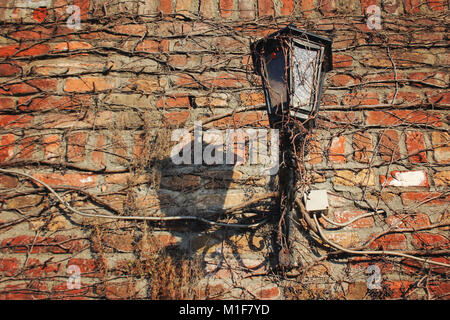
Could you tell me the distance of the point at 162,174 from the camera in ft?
5.11

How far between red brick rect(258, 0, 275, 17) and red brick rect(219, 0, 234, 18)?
0.47 ft

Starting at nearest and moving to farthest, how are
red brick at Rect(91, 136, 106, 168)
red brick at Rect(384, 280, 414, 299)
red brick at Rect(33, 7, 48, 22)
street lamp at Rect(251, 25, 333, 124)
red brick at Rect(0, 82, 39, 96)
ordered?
street lamp at Rect(251, 25, 333, 124), red brick at Rect(384, 280, 414, 299), red brick at Rect(91, 136, 106, 168), red brick at Rect(0, 82, 39, 96), red brick at Rect(33, 7, 48, 22)

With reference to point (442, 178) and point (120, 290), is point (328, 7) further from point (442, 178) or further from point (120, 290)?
point (120, 290)

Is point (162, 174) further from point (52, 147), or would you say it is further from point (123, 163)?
point (52, 147)

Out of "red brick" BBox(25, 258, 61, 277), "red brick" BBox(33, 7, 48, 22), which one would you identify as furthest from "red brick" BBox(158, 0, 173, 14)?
"red brick" BBox(25, 258, 61, 277)

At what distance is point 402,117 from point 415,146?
0.15 meters

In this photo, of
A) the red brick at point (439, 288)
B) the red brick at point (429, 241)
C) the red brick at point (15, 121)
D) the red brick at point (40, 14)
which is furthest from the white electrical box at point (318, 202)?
the red brick at point (40, 14)

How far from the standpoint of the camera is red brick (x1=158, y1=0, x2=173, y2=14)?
178cm

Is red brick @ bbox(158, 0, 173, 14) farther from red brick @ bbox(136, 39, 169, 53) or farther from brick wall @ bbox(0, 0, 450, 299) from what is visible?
red brick @ bbox(136, 39, 169, 53)

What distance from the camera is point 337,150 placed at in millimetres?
1583

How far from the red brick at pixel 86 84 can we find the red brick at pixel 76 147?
0.23 meters

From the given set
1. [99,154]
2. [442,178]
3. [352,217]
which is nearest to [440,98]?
[442,178]

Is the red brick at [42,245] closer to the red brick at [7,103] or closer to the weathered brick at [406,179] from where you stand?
the red brick at [7,103]
